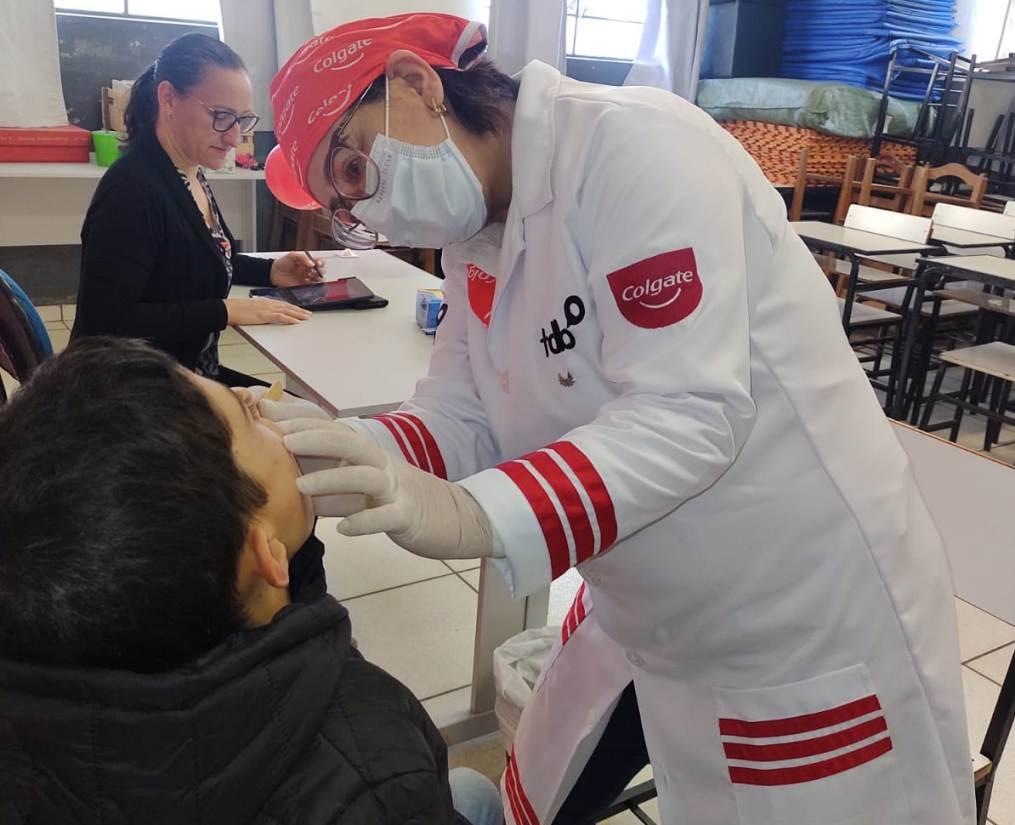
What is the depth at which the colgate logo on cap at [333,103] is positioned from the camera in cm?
94

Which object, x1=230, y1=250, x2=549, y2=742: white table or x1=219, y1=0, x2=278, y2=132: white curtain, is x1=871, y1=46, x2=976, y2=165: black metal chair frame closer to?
x1=219, y1=0, x2=278, y2=132: white curtain

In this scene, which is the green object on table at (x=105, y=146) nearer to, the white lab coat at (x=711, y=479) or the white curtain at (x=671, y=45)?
the white curtain at (x=671, y=45)

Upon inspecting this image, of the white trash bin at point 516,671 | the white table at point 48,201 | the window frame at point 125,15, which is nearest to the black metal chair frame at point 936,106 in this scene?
the white table at point 48,201

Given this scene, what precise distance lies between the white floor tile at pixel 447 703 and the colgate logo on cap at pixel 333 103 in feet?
4.36

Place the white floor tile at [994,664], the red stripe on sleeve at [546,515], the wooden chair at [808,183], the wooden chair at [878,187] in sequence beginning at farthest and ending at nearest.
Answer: the wooden chair at [808,183] < the wooden chair at [878,187] < the white floor tile at [994,664] < the red stripe on sleeve at [546,515]

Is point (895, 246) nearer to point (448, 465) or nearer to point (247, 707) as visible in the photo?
point (448, 465)

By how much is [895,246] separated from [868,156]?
191 centimetres

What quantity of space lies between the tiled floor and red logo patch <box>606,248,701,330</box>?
1.31 meters

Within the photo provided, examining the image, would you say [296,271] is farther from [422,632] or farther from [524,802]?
[524,802]

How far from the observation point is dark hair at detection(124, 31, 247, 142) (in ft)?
6.53

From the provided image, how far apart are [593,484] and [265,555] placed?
28cm

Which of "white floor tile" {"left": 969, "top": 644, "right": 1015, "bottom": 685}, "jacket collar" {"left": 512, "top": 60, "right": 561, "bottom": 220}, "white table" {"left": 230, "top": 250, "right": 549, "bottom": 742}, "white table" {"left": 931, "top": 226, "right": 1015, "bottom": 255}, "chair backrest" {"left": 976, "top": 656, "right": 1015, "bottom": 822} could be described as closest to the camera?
"jacket collar" {"left": 512, "top": 60, "right": 561, "bottom": 220}

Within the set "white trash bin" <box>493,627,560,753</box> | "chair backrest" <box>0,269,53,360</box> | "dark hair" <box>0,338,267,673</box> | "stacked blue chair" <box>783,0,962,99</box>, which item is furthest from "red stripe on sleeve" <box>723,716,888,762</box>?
"stacked blue chair" <box>783,0,962,99</box>

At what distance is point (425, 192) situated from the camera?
990 millimetres
